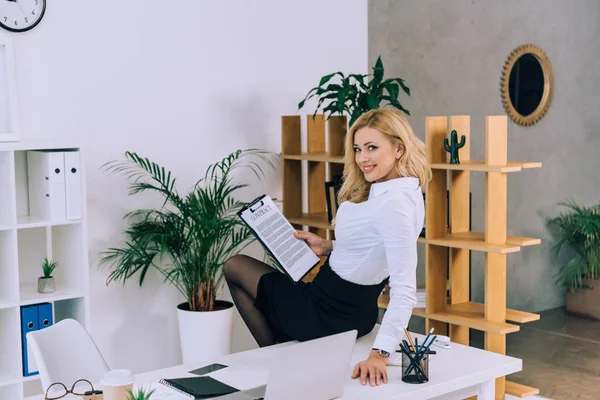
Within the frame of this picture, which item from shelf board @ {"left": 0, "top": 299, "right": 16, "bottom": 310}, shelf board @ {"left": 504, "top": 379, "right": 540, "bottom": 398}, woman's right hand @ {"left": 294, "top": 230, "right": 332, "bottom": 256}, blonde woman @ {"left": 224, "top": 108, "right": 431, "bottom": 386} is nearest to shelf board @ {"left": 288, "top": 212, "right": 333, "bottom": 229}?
woman's right hand @ {"left": 294, "top": 230, "right": 332, "bottom": 256}

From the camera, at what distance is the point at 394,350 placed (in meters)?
2.79

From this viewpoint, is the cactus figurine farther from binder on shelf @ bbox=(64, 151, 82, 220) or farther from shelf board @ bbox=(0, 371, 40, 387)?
shelf board @ bbox=(0, 371, 40, 387)

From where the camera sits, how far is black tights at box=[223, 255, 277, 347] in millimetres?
3398

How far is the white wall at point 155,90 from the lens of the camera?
3947 mm

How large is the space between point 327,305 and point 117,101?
5.52 ft

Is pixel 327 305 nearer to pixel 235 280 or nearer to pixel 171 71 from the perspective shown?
pixel 235 280

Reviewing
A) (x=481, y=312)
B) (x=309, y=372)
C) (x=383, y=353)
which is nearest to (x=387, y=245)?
(x=383, y=353)

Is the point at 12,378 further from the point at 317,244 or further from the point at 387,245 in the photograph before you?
the point at 387,245

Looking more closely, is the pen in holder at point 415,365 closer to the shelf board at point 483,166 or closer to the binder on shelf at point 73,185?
the shelf board at point 483,166

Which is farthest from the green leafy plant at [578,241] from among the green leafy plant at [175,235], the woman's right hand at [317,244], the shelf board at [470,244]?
the woman's right hand at [317,244]

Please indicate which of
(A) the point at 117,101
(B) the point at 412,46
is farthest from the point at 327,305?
(B) the point at 412,46

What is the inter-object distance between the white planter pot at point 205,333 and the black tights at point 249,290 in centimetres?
56

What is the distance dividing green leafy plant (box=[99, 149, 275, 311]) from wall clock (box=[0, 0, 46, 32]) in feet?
2.55

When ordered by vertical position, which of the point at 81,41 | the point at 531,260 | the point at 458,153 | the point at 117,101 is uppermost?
the point at 81,41
